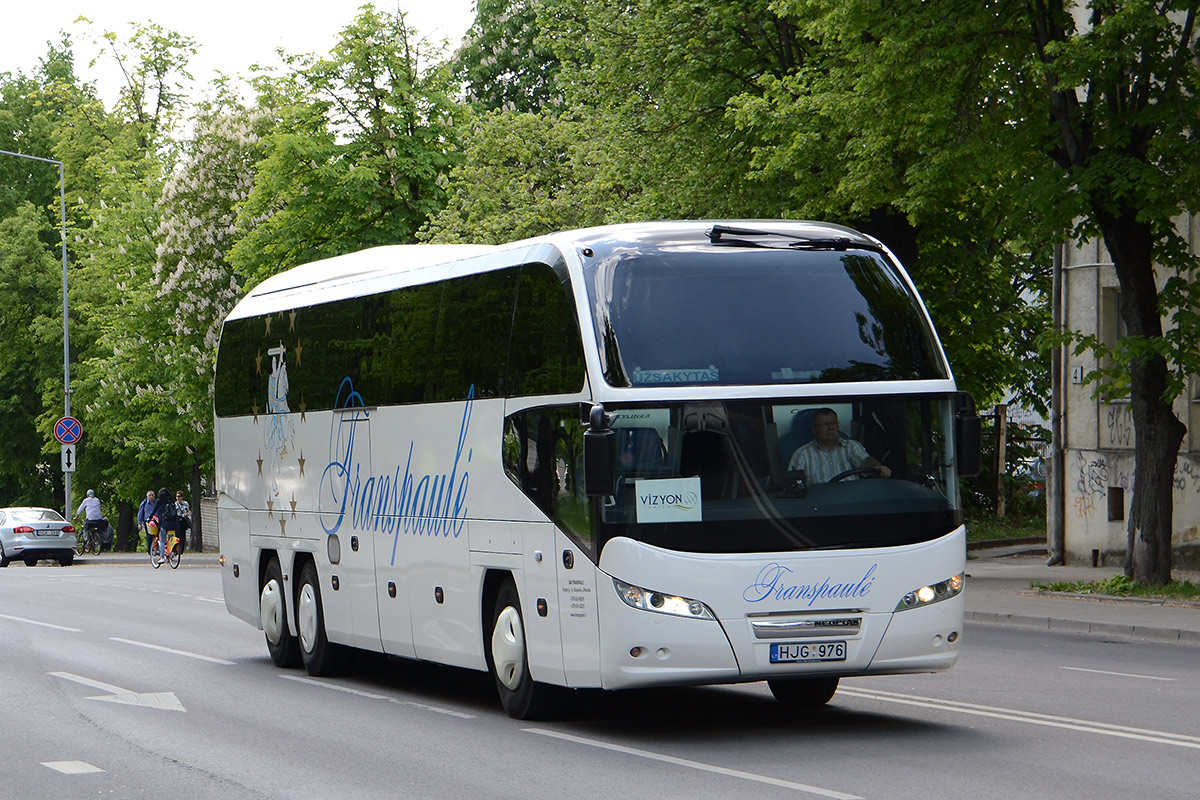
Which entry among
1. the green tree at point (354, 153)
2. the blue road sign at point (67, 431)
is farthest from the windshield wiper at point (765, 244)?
the blue road sign at point (67, 431)

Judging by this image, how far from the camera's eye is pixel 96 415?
5366cm

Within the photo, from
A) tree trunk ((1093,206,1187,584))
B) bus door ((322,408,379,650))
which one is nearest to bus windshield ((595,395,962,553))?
bus door ((322,408,379,650))

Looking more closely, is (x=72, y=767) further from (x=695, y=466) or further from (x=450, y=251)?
→ (x=450, y=251)

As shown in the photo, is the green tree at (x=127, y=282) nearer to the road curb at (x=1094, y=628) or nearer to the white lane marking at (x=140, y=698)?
the road curb at (x=1094, y=628)

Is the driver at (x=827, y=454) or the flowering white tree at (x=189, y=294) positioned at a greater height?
the flowering white tree at (x=189, y=294)

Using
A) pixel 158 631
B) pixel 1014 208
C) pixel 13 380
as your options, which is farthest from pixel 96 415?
pixel 1014 208

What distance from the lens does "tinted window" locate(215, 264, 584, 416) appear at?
11961 millimetres

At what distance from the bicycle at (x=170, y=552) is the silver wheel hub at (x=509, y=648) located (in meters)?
32.7

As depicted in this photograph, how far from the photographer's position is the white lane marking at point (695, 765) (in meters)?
8.98

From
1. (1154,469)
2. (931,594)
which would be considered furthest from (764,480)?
(1154,469)

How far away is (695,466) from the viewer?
35.9 feet

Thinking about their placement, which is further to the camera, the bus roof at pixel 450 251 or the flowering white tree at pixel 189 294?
the flowering white tree at pixel 189 294

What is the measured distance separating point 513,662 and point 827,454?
9.03 feet

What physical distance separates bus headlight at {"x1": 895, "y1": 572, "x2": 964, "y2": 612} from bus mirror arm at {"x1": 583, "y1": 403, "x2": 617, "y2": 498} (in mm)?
1980
